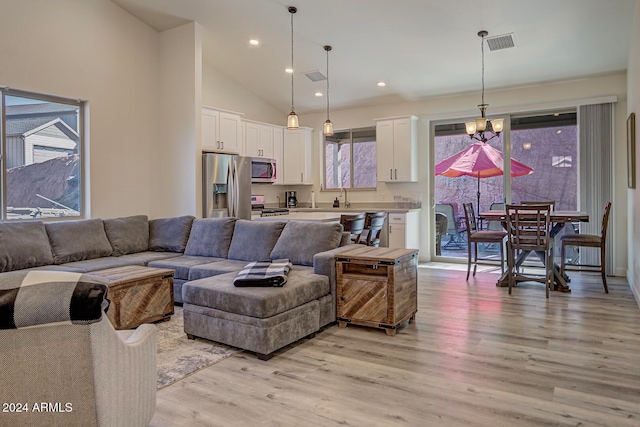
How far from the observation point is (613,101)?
567cm

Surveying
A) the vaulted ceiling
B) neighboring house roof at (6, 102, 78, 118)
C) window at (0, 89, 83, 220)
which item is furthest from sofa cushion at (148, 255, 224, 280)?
the vaulted ceiling

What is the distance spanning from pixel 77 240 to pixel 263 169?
3.27 meters

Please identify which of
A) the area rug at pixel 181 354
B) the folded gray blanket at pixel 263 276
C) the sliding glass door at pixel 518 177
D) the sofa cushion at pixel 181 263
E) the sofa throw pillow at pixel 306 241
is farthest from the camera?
the sliding glass door at pixel 518 177

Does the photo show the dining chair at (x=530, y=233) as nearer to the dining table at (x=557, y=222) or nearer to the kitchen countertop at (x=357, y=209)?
the dining table at (x=557, y=222)

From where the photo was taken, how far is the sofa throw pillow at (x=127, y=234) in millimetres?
4871

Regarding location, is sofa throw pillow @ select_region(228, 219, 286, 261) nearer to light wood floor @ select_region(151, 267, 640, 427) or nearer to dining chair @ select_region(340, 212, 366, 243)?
dining chair @ select_region(340, 212, 366, 243)

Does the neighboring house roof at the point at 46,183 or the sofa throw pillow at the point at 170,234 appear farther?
the sofa throw pillow at the point at 170,234

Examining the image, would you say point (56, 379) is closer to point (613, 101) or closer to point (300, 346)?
point (300, 346)

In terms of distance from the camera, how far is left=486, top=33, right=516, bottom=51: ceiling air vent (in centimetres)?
493

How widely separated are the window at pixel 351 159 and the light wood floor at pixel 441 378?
162 inches

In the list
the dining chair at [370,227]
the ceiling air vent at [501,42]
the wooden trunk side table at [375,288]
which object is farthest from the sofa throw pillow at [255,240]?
the ceiling air vent at [501,42]

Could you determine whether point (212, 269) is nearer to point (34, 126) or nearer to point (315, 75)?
point (34, 126)

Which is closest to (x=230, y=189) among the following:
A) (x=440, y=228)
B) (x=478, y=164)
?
(x=440, y=228)

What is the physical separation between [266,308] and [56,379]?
162 centimetres
